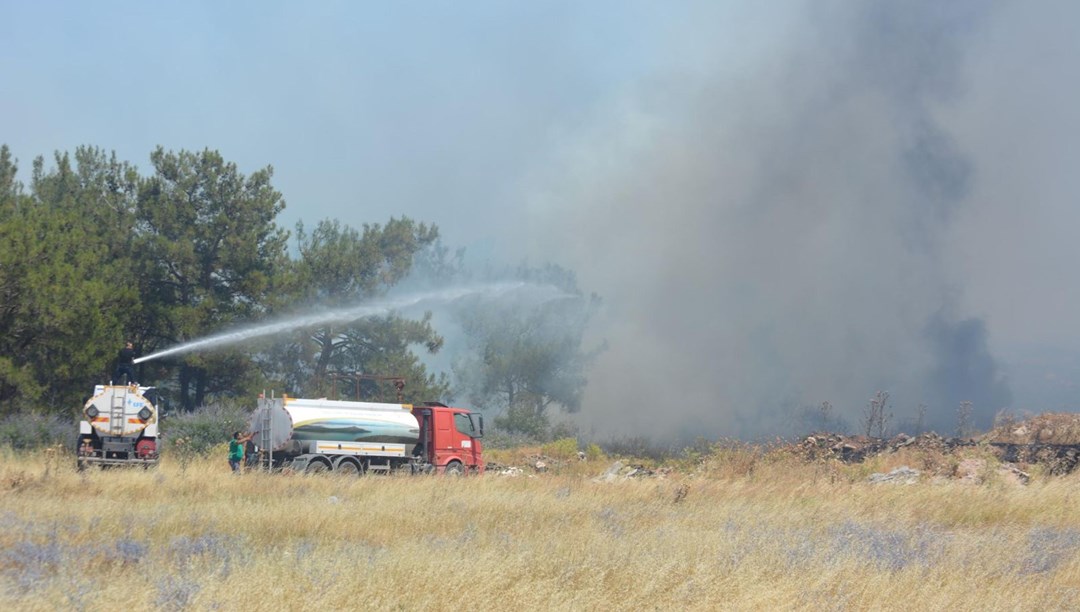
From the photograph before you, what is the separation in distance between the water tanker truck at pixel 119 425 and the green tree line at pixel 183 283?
18.8 ft

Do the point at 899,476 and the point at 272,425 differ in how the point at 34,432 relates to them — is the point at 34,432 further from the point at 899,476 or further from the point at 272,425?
the point at 899,476

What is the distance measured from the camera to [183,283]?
40250mm

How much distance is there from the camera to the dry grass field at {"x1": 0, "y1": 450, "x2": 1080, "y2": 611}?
340 inches

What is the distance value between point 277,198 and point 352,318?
5.81 metres

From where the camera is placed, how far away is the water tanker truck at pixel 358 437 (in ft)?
86.8

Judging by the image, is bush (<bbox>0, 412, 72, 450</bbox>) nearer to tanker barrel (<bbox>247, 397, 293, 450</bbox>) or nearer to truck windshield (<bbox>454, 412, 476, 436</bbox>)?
tanker barrel (<bbox>247, 397, 293, 450</bbox>)

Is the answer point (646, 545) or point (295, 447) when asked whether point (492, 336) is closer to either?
point (295, 447)

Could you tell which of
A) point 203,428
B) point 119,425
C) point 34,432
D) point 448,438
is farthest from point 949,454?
point 34,432

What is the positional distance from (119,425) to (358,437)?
596 centimetres

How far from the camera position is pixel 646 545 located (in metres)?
11.5

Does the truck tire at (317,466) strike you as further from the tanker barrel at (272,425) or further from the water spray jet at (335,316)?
the water spray jet at (335,316)

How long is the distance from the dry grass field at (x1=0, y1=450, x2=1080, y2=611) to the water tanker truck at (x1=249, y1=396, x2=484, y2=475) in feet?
21.1

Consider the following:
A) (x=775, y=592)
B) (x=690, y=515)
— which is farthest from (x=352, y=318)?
(x=775, y=592)

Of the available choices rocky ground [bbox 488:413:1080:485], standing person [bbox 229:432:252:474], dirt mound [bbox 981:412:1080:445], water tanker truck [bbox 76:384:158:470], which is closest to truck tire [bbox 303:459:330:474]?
standing person [bbox 229:432:252:474]
